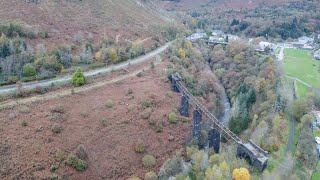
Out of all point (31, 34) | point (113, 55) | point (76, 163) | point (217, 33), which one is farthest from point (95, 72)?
point (217, 33)

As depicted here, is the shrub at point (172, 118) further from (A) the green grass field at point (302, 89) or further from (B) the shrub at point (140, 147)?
(A) the green grass field at point (302, 89)

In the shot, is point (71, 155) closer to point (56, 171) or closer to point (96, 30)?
point (56, 171)

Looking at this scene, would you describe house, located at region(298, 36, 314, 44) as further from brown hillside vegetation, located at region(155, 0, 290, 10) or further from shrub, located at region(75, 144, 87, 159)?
shrub, located at region(75, 144, 87, 159)

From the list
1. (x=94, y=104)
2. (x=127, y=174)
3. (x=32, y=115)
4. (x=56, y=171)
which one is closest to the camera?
(x=56, y=171)

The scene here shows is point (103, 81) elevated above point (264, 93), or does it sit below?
above

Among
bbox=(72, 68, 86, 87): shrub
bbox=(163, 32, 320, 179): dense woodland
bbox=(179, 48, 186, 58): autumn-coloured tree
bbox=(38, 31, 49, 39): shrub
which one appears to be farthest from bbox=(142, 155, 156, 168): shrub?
bbox=(38, 31, 49, 39): shrub

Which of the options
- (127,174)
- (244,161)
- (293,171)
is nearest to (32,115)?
(127,174)
